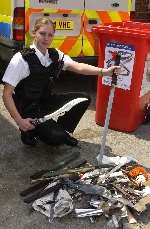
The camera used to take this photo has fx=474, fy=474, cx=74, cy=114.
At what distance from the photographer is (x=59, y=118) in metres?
4.75

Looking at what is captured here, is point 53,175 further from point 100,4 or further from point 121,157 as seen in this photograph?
point 100,4

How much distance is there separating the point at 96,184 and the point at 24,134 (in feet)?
3.65

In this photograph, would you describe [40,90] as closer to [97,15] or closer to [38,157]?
[38,157]

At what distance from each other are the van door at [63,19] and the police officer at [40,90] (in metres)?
1.55

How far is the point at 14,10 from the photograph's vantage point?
19.3ft

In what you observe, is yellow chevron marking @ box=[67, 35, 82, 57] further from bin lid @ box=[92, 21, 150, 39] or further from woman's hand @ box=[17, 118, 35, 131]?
woman's hand @ box=[17, 118, 35, 131]

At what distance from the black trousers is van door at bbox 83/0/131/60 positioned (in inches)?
71.7

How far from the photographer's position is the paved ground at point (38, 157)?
351cm

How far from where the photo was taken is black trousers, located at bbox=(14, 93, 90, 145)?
4.41 m

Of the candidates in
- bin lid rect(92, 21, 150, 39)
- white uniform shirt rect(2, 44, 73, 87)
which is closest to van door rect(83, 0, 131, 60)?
bin lid rect(92, 21, 150, 39)

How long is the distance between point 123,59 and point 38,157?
55.4 inches

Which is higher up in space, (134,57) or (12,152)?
(134,57)

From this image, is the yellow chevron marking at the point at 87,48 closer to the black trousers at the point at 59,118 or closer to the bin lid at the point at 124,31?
the bin lid at the point at 124,31

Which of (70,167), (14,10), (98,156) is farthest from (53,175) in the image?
(14,10)
